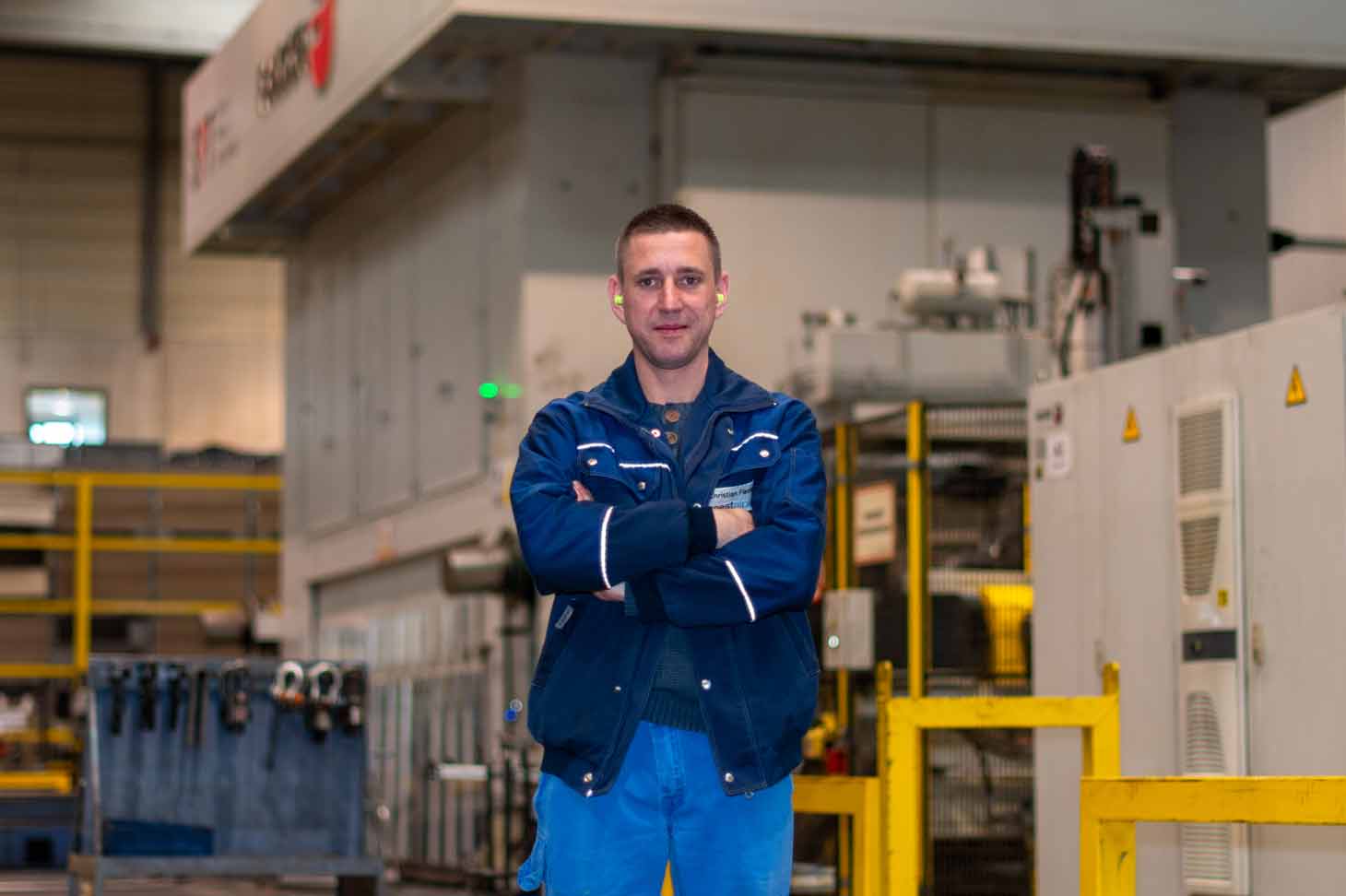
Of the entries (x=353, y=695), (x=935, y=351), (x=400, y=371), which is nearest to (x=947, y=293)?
(x=935, y=351)

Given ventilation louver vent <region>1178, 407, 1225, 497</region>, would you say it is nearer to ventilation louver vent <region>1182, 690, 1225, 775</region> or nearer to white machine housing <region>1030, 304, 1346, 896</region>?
white machine housing <region>1030, 304, 1346, 896</region>

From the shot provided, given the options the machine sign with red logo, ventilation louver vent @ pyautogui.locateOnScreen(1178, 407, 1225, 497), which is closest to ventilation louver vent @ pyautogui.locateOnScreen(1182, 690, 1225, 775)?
ventilation louver vent @ pyautogui.locateOnScreen(1178, 407, 1225, 497)

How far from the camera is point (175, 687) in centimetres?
839

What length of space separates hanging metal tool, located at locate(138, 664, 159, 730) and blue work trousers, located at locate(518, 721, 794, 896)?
525 centimetres

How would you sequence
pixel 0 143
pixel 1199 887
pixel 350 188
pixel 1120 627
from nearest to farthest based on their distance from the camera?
pixel 1199 887
pixel 1120 627
pixel 350 188
pixel 0 143

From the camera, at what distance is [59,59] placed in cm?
2806

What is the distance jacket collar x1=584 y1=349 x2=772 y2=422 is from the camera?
11.8 feet

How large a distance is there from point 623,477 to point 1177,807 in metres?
1.49

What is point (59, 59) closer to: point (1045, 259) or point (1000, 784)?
point (1045, 259)

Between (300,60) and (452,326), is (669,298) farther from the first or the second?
(300,60)

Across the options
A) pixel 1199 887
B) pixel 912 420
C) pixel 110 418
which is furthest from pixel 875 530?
pixel 110 418

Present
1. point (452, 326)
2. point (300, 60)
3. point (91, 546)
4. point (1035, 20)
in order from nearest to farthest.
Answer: point (1035, 20), point (452, 326), point (300, 60), point (91, 546)

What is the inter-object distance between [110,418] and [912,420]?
20.3 meters

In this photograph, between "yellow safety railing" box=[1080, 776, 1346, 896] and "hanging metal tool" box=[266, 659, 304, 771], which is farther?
"hanging metal tool" box=[266, 659, 304, 771]
